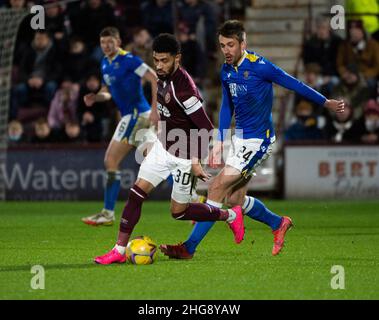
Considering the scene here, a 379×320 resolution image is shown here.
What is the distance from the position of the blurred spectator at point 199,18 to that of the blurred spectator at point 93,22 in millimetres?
1347

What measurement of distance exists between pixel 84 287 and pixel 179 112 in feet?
6.60

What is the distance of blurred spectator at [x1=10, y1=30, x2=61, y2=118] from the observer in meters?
18.3

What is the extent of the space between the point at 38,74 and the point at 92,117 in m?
1.59

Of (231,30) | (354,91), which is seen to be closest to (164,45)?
(231,30)

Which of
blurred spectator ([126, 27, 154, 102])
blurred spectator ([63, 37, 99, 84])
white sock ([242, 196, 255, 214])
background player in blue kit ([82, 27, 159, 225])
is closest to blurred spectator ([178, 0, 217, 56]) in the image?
blurred spectator ([126, 27, 154, 102])

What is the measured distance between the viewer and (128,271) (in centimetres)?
822

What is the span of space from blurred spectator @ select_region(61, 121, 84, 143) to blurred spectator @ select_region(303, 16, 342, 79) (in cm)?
423

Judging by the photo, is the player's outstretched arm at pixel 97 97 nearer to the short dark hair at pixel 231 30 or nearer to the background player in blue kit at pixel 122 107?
the background player in blue kit at pixel 122 107

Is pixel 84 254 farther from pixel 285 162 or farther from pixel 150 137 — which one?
pixel 285 162

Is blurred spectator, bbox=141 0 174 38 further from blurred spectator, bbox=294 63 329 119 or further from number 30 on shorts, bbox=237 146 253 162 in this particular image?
number 30 on shorts, bbox=237 146 253 162

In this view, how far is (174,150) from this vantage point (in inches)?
343

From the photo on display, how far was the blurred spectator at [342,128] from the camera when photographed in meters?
17.3

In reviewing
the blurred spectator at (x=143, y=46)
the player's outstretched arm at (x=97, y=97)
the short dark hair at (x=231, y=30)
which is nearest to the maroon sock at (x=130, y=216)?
the short dark hair at (x=231, y=30)
